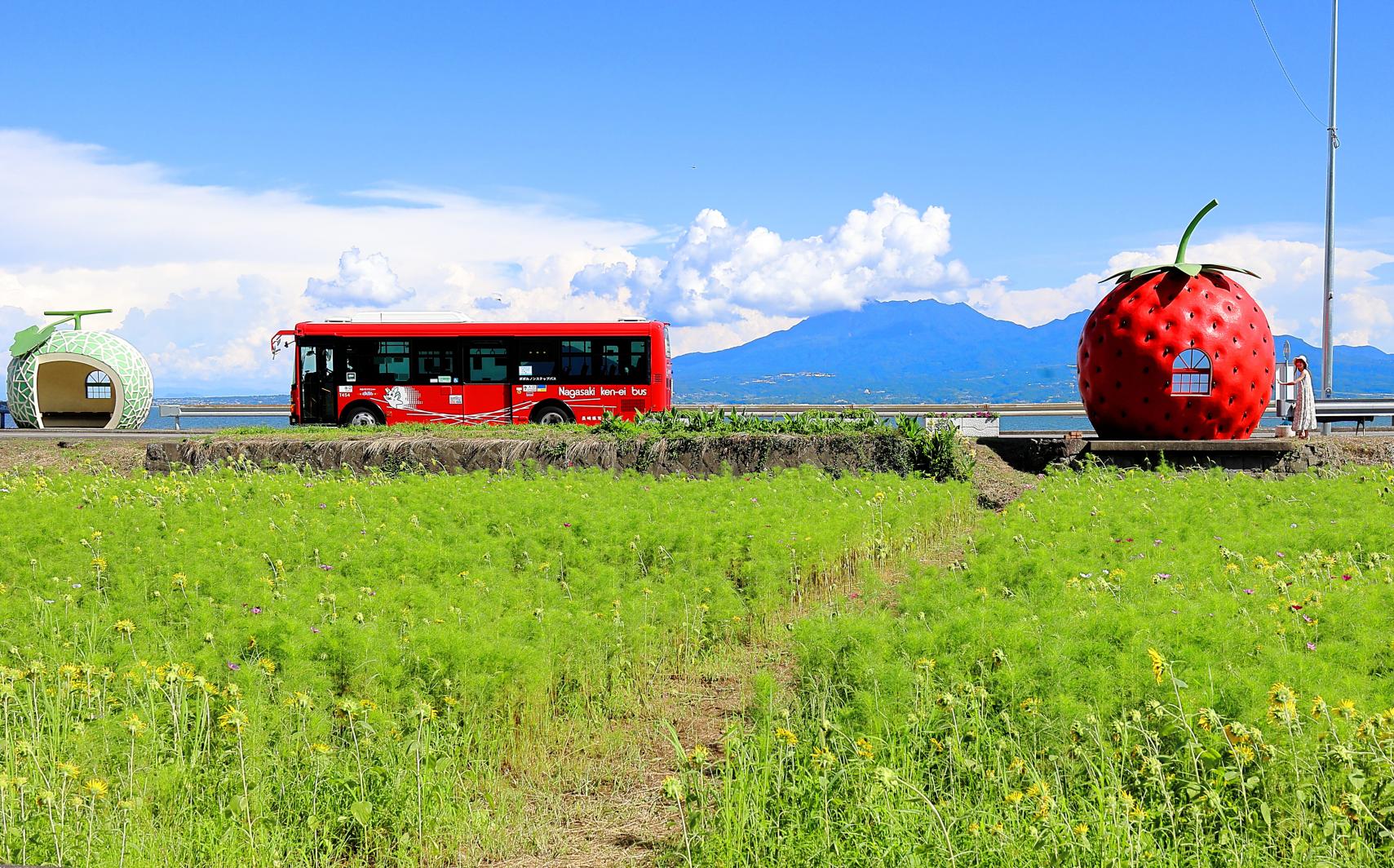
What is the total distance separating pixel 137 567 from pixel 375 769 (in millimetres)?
4345

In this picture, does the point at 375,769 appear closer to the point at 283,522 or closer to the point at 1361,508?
the point at 283,522

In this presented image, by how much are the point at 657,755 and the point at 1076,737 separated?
201 cm

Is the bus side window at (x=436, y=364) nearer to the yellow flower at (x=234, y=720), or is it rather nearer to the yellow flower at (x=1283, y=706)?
the yellow flower at (x=234, y=720)

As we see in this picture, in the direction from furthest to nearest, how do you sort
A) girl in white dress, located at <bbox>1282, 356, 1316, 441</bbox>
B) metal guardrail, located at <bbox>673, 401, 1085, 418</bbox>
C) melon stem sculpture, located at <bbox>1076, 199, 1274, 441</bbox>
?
1. metal guardrail, located at <bbox>673, 401, 1085, 418</bbox>
2. girl in white dress, located at <bbox>1282, 356, 1316, 441</bbox>
3. melon stem sculpture, located at <bbox>1076, 199, 1274, 441</bbox>

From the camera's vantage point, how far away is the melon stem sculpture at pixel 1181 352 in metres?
13.5

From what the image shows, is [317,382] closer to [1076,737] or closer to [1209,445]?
[1209,445]

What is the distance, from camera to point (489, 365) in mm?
24094

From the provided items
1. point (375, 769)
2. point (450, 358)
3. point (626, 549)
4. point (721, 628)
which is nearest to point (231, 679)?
point (375, 769)

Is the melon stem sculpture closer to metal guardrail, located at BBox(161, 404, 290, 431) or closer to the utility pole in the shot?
the utility pole

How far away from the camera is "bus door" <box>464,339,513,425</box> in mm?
23984

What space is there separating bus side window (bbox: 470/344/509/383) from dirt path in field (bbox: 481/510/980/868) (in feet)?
56.6

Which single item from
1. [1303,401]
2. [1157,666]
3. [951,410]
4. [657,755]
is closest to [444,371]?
[951,410]

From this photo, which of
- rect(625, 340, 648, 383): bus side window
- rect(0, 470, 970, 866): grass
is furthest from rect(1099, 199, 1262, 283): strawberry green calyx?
rect(625, 340, 648, 383): bus side window

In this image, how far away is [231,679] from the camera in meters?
5.08
